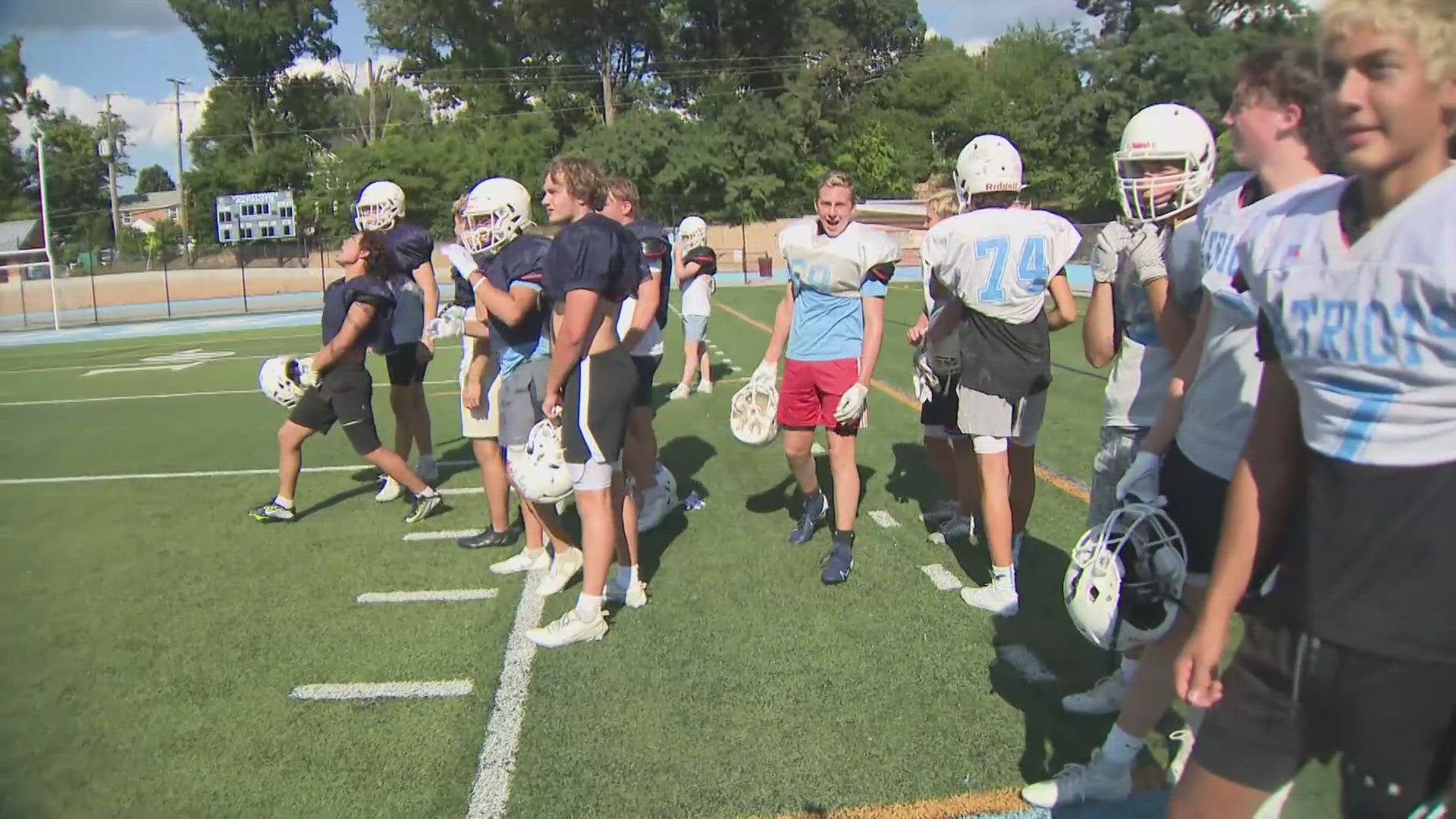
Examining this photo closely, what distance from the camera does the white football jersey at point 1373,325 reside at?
1.49 meters

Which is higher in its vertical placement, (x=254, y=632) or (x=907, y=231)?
(x=907, y=231)

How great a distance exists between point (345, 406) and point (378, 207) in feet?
3.92

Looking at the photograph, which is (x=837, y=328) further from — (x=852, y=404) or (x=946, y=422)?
(x=946, y=422)

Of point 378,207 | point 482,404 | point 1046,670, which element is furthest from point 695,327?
point 1046,670

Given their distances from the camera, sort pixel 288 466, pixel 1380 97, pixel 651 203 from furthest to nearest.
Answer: pixel 651 203 < pixel 288 466 < pixel 1380 97

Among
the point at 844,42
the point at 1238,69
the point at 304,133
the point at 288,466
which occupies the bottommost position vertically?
the point at 288,466

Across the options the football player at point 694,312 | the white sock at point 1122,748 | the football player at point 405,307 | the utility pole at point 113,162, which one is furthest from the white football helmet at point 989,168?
the utility pole at point 113,162

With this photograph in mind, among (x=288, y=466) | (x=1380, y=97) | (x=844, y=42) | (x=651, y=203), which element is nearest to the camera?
(x=1380, y=97)

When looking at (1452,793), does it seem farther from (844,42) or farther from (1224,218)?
(844,42)

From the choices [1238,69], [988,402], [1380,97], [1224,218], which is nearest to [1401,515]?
[1380,97]

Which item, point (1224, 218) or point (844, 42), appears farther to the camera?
point (844, 42)

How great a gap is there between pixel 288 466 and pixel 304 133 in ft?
185

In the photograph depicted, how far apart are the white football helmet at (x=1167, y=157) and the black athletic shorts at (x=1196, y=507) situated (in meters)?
0.98

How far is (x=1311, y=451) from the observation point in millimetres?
1683
